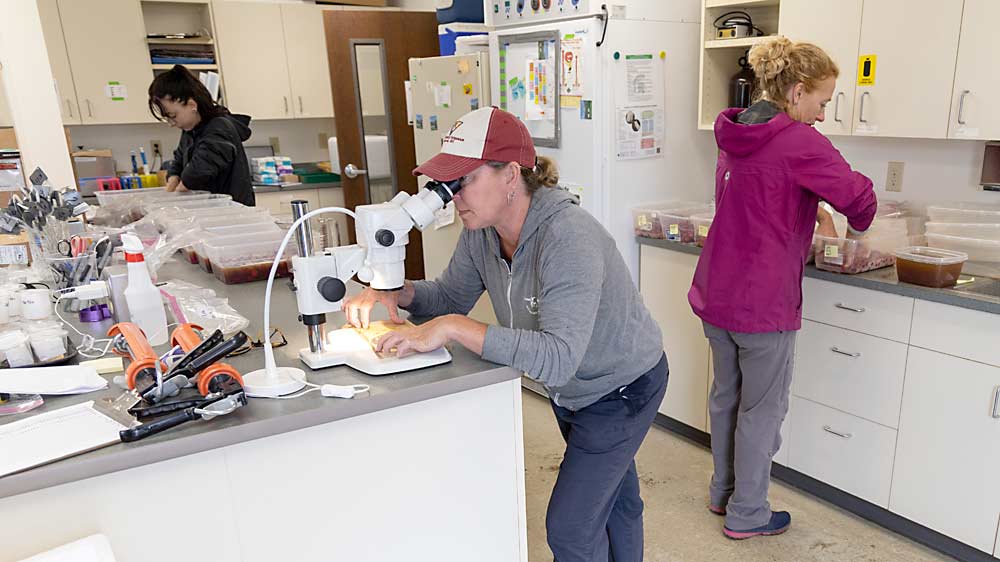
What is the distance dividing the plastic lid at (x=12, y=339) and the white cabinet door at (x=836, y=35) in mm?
2684

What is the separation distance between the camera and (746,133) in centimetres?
213

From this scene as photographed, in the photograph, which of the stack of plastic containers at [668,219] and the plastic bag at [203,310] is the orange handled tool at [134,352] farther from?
→ the stack of plastic containers at [668,219]

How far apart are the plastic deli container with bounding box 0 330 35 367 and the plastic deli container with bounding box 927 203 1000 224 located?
2852 millimetres

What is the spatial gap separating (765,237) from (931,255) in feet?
1.83

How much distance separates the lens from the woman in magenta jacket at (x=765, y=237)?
2090 mm

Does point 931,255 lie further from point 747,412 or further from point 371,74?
point 371,74

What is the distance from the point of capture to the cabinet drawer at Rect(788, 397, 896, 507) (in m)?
2.37

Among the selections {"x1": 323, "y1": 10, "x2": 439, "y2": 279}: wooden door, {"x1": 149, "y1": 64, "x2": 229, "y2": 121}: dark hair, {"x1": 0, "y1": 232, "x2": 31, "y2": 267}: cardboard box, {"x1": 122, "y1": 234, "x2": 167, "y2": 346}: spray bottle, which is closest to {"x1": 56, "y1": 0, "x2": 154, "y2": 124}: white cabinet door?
{"x1": 323, "y1": 10, "x2": 439, "y2": 279}: wooden door

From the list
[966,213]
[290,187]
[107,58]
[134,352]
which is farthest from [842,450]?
[107,58]

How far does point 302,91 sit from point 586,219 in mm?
4418

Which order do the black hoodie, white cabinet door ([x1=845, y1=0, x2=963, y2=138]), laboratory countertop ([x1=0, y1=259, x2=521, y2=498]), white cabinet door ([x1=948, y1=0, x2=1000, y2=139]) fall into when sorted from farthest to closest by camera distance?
the black hoodie
white cabinet door ([x1=845, y1=0, x2=963, y2=138])
white cabinet door ([x1=948, y1=0, x2=1000, y2=139])
laboratory countertop ([x1=0, y1=259, x2=521, y2=498])

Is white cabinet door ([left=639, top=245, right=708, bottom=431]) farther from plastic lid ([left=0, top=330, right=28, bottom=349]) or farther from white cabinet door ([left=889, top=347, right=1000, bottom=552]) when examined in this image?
plastic lid ([left=0, top=330, right=28, bottom=349])

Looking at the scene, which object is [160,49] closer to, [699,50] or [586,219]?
[699,50]

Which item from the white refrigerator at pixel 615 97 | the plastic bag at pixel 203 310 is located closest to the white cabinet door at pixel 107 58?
the white refrigerator at pixel 615 97
